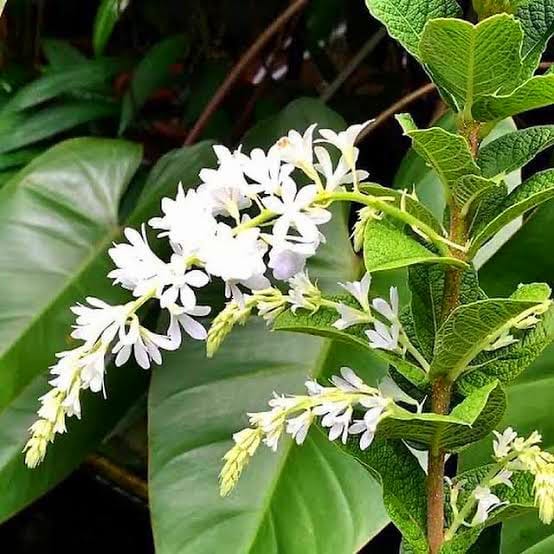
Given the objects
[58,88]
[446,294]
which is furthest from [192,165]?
[446,294]

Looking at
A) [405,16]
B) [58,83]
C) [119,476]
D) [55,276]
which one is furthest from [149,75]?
[405,16]

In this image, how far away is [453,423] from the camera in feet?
1.12

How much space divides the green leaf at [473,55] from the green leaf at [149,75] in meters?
0.56

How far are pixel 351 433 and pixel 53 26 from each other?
1.08 meters

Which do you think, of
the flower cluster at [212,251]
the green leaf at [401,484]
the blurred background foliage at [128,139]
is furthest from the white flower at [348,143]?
the blurred background foliage at [128,139]

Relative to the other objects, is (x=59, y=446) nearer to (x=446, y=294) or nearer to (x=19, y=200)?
(x=19, y=200)

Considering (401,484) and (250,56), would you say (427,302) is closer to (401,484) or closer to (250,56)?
(401,484)

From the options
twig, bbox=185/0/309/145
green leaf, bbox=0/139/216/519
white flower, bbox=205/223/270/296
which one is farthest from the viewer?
twig, bbox=185/0/309/145

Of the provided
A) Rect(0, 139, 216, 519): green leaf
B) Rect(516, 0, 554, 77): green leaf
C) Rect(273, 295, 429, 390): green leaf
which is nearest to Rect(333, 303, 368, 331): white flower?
→ Rect(273, 295, 429, 390): green leaf

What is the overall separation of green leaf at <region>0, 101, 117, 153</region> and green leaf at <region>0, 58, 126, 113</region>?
0.04 ft

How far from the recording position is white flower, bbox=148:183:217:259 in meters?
0.30

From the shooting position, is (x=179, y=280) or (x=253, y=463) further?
(x=253, y=463)

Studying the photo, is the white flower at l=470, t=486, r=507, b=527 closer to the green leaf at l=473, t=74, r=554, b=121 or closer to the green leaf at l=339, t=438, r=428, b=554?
the green leaf at l=339, t=438, r=428, b=554

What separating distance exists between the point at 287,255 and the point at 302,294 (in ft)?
0.19
